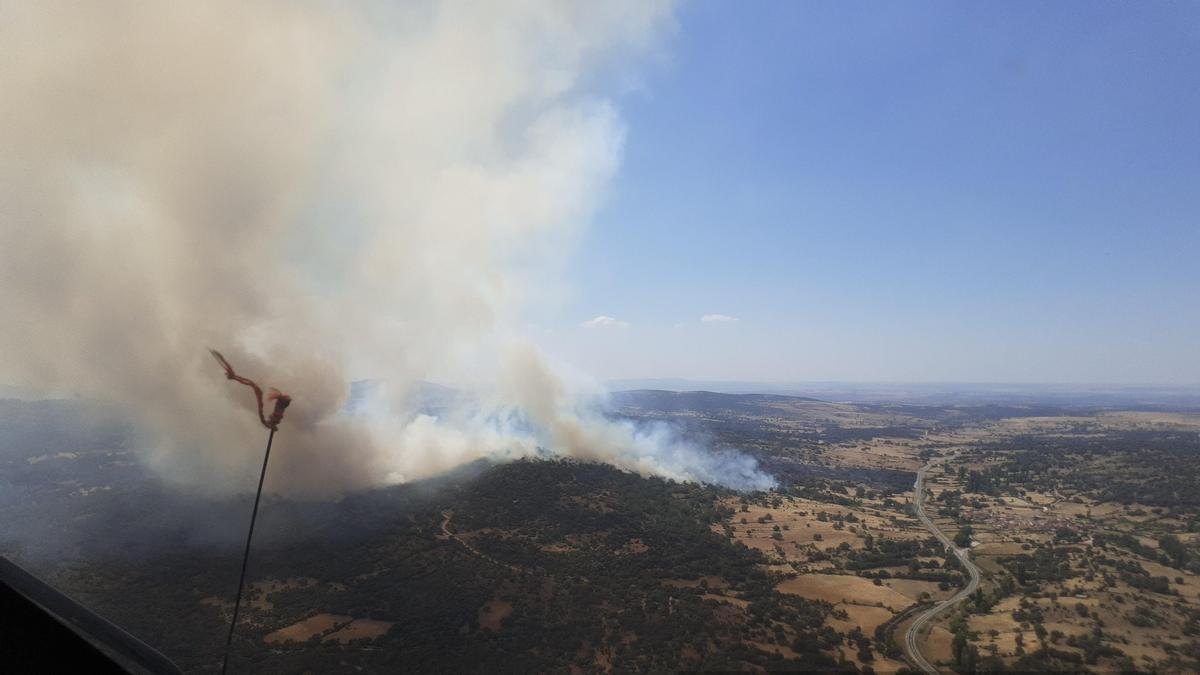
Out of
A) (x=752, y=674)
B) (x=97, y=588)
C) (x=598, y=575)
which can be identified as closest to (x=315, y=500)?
(x=97, y=588)

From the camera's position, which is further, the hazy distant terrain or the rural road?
the hazy distant terrain

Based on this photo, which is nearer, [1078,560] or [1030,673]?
[1030,673]

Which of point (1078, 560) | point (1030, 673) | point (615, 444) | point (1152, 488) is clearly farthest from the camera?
point (615, 444)

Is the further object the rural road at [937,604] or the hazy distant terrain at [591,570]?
the hazy distant terrain at [591,570]

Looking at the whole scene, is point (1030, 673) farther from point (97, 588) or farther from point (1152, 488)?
point (1152, 488)

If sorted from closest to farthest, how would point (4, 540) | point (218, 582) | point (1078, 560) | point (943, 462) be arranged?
point (218, 582)
point (4, 540)
point (1078, 560)
point (943, 462)

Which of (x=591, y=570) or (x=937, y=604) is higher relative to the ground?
(x=591, y=570)

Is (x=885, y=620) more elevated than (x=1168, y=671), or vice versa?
(x=1168, y=671)

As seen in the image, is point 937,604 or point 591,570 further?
point 591,570
